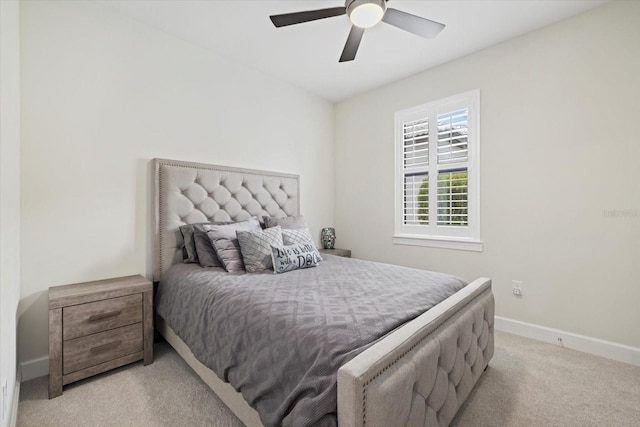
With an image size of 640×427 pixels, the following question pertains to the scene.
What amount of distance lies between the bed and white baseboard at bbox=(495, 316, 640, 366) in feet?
2.98

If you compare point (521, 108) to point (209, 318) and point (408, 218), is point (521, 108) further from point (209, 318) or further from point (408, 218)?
point (209, 318)

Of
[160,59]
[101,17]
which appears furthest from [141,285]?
[101,17]

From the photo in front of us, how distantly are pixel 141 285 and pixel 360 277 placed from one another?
162 cm

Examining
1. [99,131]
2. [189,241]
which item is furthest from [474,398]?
[99,131]

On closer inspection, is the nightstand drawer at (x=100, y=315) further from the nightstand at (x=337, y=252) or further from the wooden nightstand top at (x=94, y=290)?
the nightstand at (x=337, y=252)

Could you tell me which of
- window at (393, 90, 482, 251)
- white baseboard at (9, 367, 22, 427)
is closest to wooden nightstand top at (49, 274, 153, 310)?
white baseboard at (9, 367, 22, 427)

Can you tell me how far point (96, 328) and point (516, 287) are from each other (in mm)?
3441

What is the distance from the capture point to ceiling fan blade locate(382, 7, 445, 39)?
1.87 meters

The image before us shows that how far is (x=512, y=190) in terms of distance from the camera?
270 cm

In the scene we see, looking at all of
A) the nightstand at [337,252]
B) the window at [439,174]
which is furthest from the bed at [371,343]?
the window at [439,174]

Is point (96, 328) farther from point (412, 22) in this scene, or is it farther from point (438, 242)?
point (438, 242)

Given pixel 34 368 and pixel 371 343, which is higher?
pixel 371 343

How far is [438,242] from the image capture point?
125 inches

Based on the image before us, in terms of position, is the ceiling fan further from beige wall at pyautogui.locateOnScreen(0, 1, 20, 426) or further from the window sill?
the window sill
